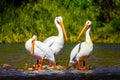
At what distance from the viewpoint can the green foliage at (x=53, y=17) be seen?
107ft

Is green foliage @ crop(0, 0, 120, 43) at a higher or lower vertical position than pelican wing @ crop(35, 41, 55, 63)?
higher

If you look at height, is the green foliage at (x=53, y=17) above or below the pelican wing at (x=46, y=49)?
above

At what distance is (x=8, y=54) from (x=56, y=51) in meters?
5.05

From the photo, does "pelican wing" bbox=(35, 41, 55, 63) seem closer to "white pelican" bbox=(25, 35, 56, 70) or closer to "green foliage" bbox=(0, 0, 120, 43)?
"white pelican" bbox=(25, 35, 56, 70)

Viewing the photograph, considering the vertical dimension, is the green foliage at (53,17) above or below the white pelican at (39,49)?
above

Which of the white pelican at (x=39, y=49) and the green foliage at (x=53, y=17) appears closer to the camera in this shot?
the white pelican at (x=39, y=49)

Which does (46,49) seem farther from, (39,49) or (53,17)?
(53,17)

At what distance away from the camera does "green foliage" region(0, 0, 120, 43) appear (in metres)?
32.6

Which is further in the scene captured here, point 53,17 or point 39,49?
point 53,17

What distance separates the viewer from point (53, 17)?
33750 mm

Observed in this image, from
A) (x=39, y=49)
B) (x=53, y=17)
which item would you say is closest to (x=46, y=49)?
(x=39, y=49)

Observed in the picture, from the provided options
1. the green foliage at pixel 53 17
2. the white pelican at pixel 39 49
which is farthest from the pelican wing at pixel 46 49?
the green foliage at pixel 53 17

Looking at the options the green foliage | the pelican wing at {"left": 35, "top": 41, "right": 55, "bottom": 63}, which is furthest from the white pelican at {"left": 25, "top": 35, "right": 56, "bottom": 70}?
the green foliage

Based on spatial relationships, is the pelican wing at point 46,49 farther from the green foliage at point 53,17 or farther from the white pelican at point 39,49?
the green foliage at point 53,17
